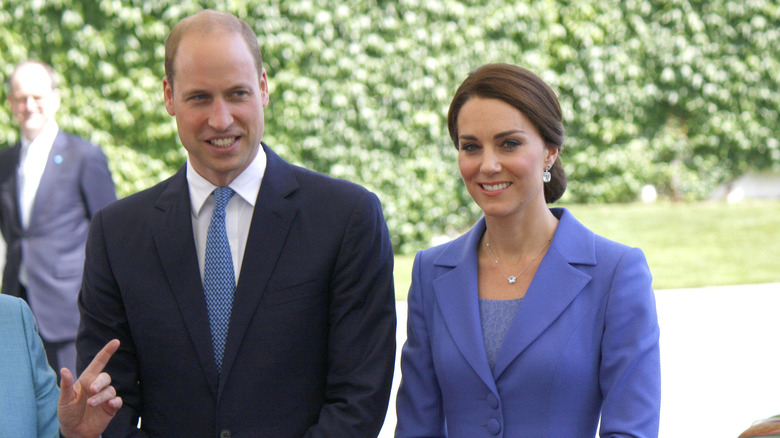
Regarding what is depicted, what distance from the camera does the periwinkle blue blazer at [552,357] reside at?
214 centimetres

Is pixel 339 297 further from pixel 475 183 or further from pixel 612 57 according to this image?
pixel 612 57

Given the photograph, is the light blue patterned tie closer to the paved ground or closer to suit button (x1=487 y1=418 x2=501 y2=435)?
suit button (x1=487 y1=418 x2=501 y2=435)

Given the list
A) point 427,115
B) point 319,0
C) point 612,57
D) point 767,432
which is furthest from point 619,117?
point 767,432

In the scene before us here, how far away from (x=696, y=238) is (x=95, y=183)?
671cm

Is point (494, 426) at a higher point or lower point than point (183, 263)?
lower

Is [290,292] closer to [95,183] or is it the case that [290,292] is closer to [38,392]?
[38,392]

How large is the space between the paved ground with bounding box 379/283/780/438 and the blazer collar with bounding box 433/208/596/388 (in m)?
2.48

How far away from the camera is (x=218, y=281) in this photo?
229 cm

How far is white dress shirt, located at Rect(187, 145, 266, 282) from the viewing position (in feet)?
7.68

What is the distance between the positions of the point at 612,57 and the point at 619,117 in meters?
0.74

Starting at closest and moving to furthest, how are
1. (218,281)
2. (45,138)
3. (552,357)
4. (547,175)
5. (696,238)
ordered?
(552,357), (218,281), (547,175), (45,138), (696,238)

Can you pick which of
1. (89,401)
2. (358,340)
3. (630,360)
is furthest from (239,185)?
(630,360)

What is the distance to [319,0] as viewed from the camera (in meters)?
9.11

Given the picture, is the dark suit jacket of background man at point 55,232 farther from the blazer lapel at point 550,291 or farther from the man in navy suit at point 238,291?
the blazer lapel at point 550,291
